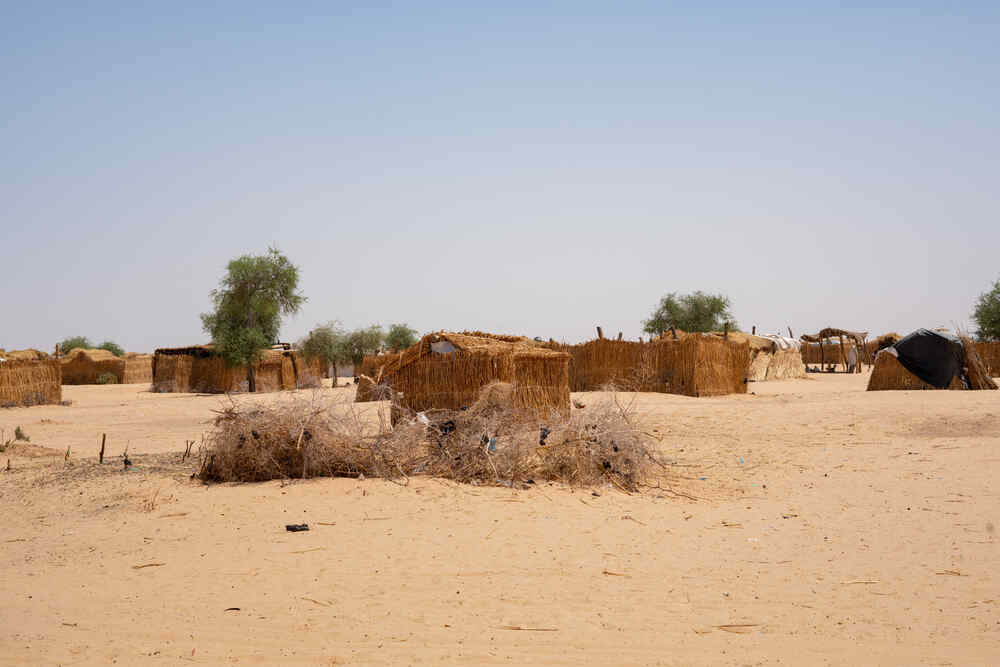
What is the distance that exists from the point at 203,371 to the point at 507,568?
26545 mm

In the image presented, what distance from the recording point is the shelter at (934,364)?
1770 cm

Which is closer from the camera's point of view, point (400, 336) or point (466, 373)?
point (466, 373)

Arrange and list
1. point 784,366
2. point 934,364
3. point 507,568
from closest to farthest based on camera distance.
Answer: point 507,568, point 934,364, point 784,366

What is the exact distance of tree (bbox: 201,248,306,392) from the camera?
28531 millimetres

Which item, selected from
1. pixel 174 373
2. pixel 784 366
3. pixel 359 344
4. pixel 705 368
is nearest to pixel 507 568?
pixel 705 368

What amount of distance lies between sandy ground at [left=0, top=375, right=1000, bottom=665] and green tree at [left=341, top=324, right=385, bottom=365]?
2751 cm

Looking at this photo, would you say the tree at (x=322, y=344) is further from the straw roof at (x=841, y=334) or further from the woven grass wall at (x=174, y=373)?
the straw roof at (x=841, y=334)

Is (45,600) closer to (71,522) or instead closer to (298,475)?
(71,522)

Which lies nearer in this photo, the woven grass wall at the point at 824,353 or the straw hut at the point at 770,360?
the straw hut at the point at 770,360

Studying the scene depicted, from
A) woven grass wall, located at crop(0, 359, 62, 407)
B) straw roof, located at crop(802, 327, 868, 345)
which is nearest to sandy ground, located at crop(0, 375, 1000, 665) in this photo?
woven grass wall, located at crop(0, 359, 62, 407)

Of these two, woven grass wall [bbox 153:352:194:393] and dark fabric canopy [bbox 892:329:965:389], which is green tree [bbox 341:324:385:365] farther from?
dark fabric canopy [bbox 892:329:965:389]

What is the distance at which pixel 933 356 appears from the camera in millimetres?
17875

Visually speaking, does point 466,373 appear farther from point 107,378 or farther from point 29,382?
point 107,378

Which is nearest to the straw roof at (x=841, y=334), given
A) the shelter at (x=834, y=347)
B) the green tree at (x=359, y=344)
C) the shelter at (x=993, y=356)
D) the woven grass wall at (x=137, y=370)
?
the shelter at (x=834, y=347)
